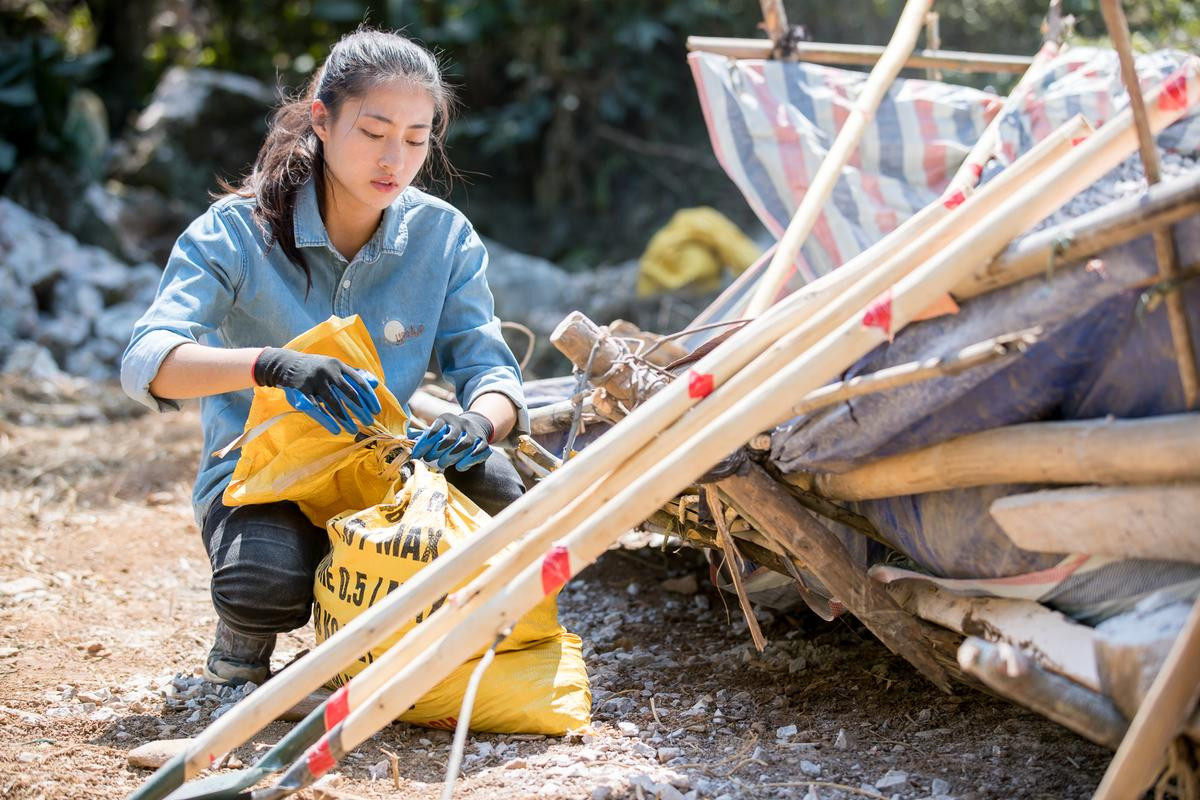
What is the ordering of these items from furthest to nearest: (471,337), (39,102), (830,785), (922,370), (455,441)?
(39,102), (471,337), (455,441), (830,785), (922,370)

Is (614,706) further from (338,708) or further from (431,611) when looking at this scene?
(338,708)

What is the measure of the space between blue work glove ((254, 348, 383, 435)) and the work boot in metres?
0.51

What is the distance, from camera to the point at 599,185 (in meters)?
8.15

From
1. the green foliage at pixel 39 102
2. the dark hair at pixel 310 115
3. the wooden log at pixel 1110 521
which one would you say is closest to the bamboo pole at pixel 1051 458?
the wooden log at pixel 1110 521

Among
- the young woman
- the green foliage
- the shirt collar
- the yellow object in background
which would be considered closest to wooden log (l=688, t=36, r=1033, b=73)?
the young woman

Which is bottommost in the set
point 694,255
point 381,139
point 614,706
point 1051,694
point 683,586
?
point 683,586

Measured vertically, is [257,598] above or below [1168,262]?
below

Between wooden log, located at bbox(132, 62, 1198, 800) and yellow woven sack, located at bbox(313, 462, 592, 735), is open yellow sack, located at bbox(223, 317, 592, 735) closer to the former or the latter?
yellow woven sack, located at bbox(313, 462, 592, 735)

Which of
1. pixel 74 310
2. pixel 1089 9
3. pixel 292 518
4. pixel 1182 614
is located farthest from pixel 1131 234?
pixel 74 310

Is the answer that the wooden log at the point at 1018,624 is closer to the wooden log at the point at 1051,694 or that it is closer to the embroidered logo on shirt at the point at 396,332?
the wooden log at the point at 1051,694

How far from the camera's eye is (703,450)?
157 cm

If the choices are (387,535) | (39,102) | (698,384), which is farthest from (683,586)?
(39,102)

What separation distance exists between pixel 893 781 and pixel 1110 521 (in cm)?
61

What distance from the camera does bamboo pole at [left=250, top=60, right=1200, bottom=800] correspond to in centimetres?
156
